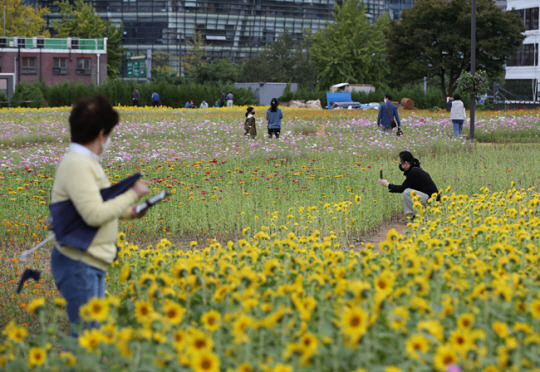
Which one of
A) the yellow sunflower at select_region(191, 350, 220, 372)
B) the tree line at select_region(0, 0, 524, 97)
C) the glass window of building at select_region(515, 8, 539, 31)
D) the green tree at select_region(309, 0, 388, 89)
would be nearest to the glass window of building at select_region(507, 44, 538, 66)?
the glass window of building at select_region(515, 8, 539, 31)

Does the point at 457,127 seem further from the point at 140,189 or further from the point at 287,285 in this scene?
the point at 287,285

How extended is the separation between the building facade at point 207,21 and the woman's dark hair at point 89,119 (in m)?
84.7

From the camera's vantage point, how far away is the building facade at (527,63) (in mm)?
58281

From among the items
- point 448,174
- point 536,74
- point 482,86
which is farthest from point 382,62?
point 448,174

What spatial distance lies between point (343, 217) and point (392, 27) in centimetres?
3686

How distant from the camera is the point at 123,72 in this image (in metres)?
90.5

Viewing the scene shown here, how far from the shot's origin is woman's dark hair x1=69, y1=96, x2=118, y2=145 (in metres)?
3.87

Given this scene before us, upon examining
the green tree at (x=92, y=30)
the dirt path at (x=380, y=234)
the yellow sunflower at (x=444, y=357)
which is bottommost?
the dirt path at (x=380, y=234)

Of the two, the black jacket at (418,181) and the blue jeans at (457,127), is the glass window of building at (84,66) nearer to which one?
the blue jeans at (457,127)

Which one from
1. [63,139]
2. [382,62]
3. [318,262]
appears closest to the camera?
[318,262]

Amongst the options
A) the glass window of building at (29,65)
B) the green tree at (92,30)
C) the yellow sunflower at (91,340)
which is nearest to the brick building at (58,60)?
the glass window of building at (29,65)

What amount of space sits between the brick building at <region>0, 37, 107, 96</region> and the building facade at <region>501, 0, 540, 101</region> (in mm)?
32455

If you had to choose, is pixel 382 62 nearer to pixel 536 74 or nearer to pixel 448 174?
pixel 536 74

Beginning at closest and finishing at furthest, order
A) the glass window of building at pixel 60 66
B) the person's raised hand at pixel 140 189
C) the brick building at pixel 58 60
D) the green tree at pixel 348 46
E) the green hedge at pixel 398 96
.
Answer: the person's raised hand at pixel 140 189
the green hedge at pixel 398 96
the green tree at pixel 348 46
the brick building at pixel 58 60
the glass window of building at pixel 60 66
